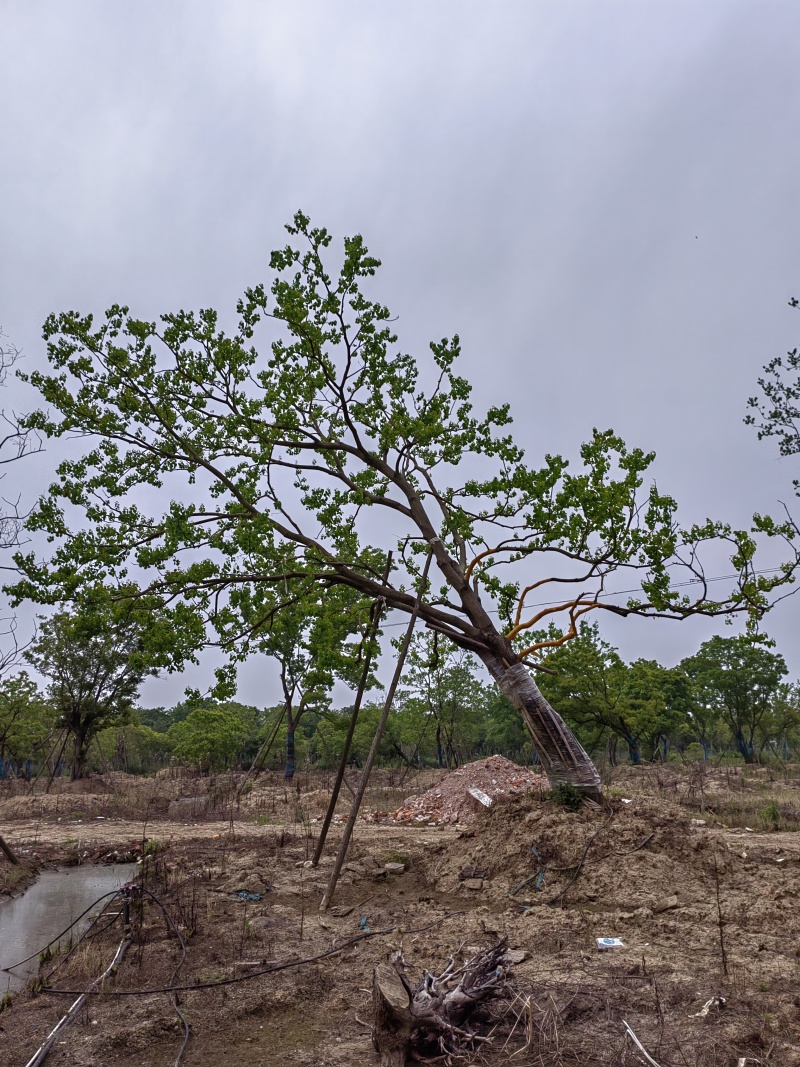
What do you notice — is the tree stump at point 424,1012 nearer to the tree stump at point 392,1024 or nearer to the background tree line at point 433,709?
the tree stump at point 392,1024

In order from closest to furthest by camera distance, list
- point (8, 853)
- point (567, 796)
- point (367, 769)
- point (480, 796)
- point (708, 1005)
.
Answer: point (708, 1005), point (367, 769), point (567, 796), point (8, 853), point (480, 796)

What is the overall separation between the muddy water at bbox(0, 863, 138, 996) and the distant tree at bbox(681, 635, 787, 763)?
35684mm

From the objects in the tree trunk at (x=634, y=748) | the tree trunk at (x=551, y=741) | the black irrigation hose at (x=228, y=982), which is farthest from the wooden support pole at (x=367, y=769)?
the tree trunk at (x=634, y=748)

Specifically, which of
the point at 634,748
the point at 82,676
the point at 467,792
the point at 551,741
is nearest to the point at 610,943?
the point at 551,741

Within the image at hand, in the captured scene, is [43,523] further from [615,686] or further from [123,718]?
[615,686]

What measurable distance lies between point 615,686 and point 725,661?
468 inches

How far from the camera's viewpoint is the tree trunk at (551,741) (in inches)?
393

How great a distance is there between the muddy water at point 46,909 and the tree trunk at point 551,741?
5.96 meters

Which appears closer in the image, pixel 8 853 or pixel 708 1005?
pixel 708 1005

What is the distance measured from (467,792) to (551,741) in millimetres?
8403

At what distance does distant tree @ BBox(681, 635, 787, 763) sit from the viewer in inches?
1588

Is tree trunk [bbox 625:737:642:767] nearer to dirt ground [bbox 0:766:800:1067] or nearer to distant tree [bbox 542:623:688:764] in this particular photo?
distant tree [bbox 542:623:688:764]

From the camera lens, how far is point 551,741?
10148 millimetres

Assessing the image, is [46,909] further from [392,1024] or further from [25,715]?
[25,715]
